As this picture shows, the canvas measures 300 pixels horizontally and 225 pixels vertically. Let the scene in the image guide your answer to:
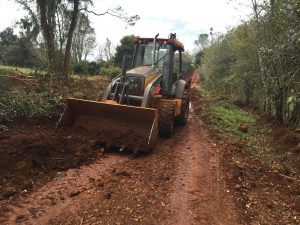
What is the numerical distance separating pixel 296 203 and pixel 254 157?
2.66m

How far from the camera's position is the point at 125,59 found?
9.33 meters

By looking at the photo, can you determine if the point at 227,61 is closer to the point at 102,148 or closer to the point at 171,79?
the point at 171,79

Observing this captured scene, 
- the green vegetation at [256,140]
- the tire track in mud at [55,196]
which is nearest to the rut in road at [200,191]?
the green vegetation at [256,140]

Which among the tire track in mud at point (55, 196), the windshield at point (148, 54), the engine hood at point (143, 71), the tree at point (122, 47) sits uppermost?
the tree at point (122, 47)

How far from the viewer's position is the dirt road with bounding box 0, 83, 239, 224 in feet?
15.6

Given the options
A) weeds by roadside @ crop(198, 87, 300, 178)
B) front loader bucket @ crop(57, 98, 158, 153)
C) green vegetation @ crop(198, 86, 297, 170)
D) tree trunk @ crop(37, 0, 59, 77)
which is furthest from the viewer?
tree trunk @ crop(37, 0, 59, 77)

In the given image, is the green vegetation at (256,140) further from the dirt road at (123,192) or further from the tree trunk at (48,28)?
the tree trunk at (48,28)

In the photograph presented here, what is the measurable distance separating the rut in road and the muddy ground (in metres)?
0.01

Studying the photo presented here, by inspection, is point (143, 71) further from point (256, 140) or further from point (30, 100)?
point (256, 140)

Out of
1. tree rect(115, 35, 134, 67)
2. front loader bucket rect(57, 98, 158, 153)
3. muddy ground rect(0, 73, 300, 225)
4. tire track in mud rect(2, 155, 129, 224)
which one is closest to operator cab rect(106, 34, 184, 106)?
front loader bucket rect(57, 98, 158, 153)

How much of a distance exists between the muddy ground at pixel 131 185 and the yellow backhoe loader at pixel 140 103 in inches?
14.6

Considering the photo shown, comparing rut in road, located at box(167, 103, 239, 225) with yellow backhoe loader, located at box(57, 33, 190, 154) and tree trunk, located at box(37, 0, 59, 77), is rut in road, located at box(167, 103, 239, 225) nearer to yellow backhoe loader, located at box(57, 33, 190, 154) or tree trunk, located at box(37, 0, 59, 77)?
yellow backhoe loader, located at box(57, 33, 190, 154)

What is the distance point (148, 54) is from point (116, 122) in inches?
113

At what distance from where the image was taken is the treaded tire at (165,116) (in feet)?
29.7
